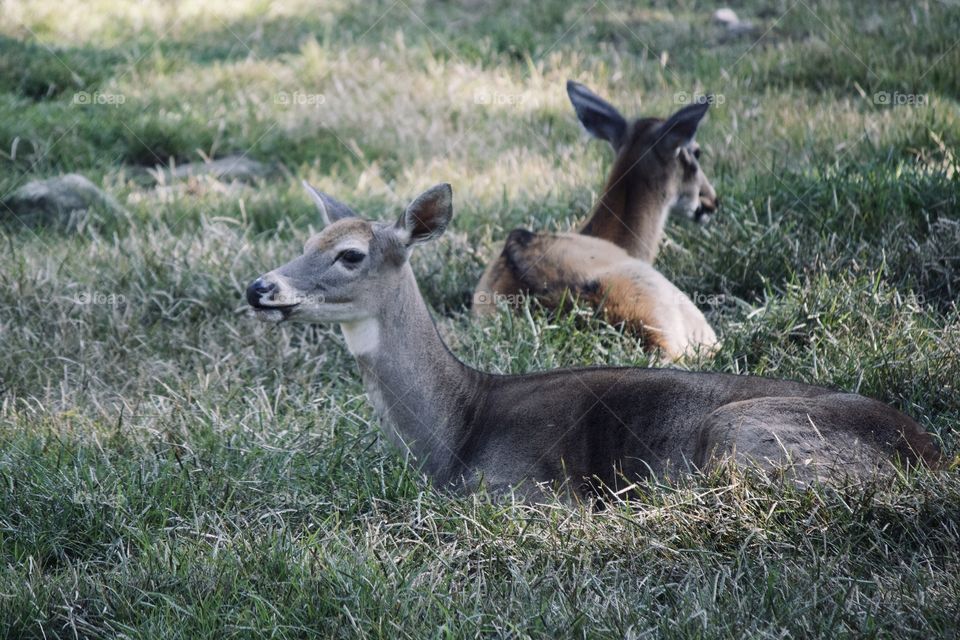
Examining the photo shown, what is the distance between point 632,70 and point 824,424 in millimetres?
6069

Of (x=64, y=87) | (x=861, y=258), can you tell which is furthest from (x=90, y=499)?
(x=64, y=87)

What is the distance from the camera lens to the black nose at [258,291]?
4.70 m

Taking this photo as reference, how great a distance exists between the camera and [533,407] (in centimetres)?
487

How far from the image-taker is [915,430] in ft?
14.2

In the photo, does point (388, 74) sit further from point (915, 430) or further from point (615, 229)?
point (915, 430)

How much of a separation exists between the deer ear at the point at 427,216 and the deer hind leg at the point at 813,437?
1.42 meters
